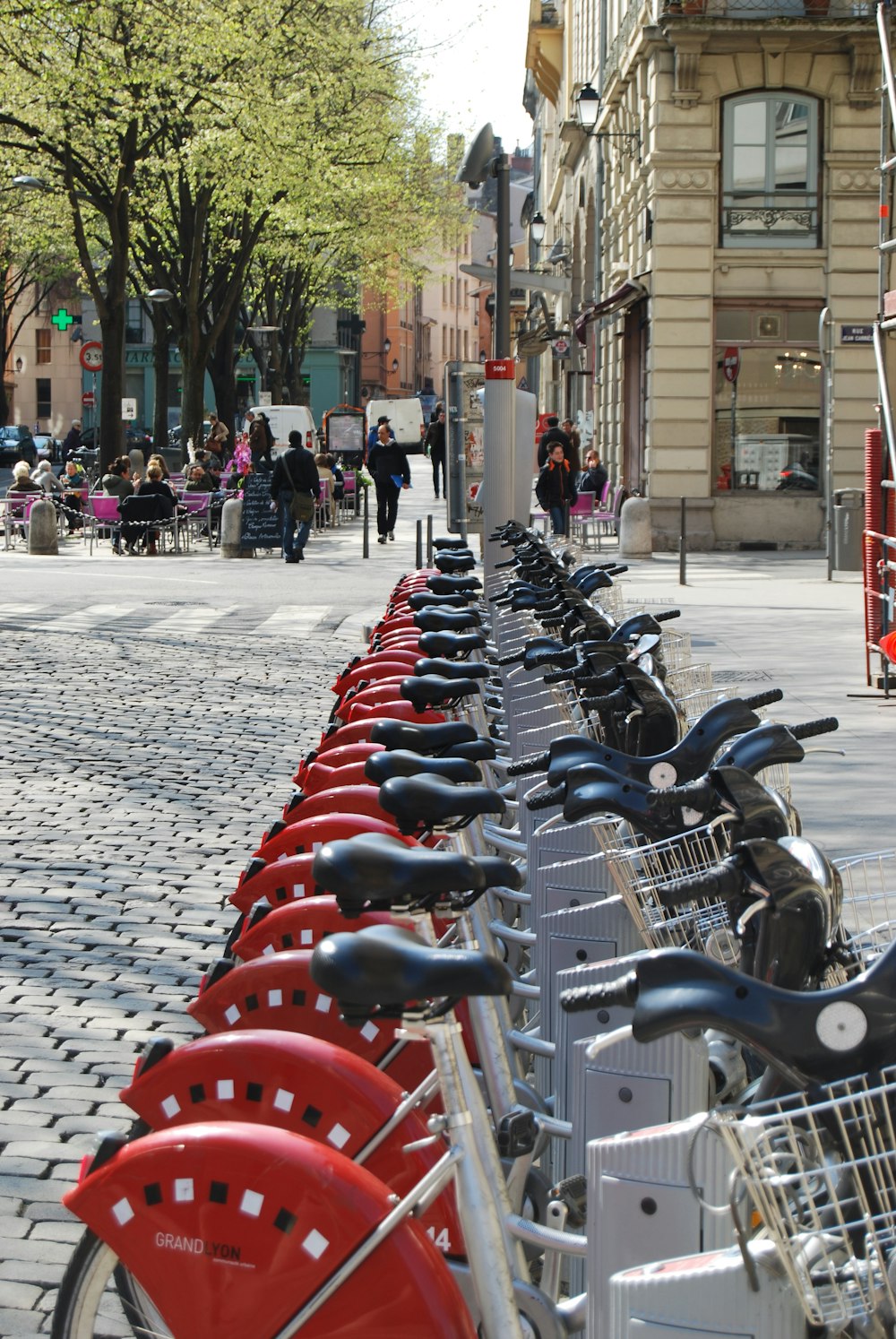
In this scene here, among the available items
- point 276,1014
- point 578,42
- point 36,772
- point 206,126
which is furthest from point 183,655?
point 578,42

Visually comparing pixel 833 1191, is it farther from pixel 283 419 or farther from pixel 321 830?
pixel 283 419

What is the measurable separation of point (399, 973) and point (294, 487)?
23602 millimetres

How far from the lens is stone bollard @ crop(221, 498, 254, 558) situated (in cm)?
2653

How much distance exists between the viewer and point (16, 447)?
63469mm

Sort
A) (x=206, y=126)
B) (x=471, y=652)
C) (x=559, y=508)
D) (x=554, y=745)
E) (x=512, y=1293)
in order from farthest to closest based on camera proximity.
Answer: (x=206, y=126) → (x=559, y=508) → (x=471, y=652) → (x=554, y=745) → (x=512, y=1293)

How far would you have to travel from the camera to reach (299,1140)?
2.47 metres

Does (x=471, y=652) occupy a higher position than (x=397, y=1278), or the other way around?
(x=471, y=652)

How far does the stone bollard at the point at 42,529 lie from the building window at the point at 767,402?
990cm

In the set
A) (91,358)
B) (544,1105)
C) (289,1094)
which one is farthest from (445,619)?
(91,358)

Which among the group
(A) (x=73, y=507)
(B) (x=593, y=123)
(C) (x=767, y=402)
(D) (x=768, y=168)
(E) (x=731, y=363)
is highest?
(B) (x=593, y=123)

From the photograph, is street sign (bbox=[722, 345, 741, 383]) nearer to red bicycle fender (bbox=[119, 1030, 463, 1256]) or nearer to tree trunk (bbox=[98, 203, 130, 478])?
tree trunk (bbox=[98, 203, 130, 478])

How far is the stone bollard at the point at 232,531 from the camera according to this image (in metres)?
26.5

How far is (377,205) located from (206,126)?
11.1 m

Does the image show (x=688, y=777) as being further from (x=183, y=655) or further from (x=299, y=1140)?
(x=183, y=655)
